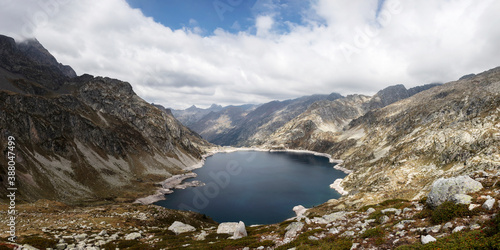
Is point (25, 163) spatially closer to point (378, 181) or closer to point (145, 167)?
point (145, 167)

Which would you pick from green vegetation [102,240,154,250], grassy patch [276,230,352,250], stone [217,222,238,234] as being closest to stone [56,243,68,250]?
green vegetation [102,240,154,250]

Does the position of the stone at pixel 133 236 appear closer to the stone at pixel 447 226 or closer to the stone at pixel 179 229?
the stone at pixel 179 229

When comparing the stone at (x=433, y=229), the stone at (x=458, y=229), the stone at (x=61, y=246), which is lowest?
Result: the stone at (x=61, y=246)

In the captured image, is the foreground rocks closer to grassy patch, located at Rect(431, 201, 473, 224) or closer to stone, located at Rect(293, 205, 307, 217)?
grassy patch, located at Rect(431, 201, 473, 224)

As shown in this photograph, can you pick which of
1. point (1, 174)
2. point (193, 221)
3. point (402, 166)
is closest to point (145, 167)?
point (1, 174)

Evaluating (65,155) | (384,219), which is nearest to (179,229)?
(384,219)

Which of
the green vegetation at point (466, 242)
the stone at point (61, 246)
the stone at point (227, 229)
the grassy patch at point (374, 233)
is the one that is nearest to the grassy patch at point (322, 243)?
the grassy patch at point (374, 233)

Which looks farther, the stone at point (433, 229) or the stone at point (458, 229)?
the stone at point (433, 229)
